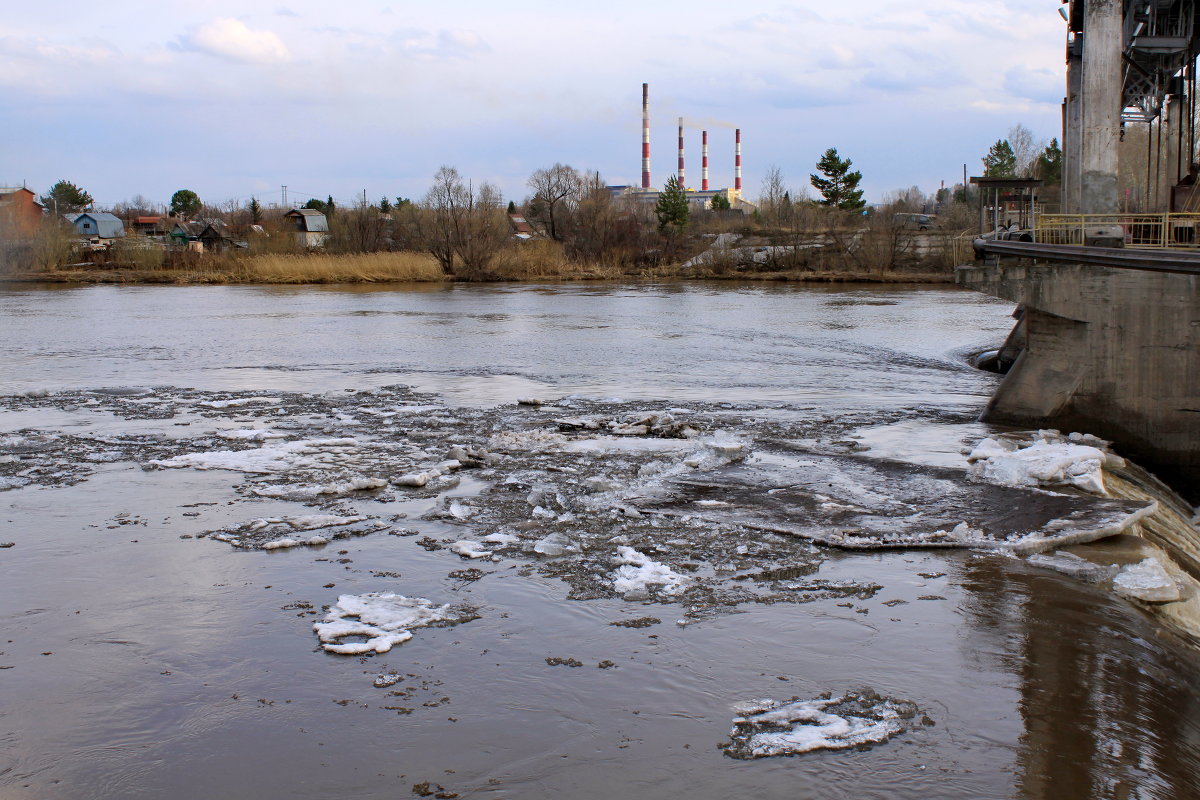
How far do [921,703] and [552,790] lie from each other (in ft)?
7.94

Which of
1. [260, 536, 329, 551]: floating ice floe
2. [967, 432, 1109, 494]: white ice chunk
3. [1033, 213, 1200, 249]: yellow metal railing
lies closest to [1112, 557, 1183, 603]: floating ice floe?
[967, 432, 1109, 494]: white ice chunk

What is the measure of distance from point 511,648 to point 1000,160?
9935 cm

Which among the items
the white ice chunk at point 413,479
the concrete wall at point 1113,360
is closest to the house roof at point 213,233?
the concrete wall at point 1113,360

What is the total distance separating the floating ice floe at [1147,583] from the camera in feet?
27.5

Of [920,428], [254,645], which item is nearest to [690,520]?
[254,645]

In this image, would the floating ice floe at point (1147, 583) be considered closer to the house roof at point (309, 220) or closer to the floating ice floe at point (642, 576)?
the floating ice floe at point (642, 576)

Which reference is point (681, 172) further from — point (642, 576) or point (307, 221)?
point (642, 576)

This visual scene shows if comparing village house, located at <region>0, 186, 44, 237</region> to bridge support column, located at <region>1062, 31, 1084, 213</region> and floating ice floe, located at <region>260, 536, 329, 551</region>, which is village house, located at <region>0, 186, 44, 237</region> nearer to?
bridge support column, located at <region>1062, 31, 1084, 213</region>

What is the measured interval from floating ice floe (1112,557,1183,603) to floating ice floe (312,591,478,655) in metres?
5.22

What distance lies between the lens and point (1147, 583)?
8.53 meters

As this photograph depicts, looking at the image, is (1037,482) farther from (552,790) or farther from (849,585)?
(552,790)

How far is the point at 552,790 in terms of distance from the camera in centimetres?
560

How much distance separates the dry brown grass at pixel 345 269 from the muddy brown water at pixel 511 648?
47909 mm

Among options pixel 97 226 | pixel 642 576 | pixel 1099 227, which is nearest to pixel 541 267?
pixel 1099 227
